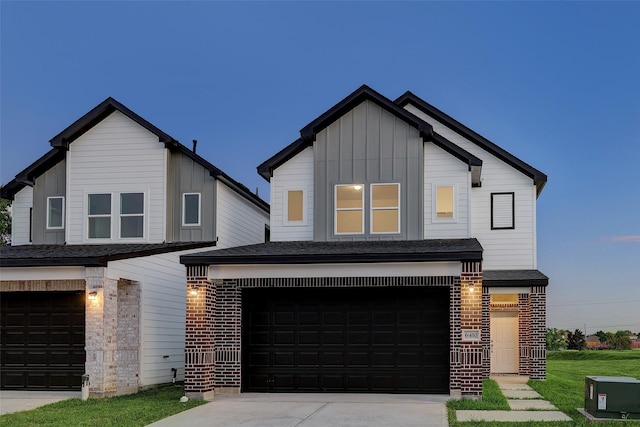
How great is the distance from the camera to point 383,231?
2008 cm

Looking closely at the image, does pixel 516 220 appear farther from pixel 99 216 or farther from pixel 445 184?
pixel 99 216

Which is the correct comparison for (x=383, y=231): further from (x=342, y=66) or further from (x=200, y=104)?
(x=200, y=104)

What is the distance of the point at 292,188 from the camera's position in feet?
68.0

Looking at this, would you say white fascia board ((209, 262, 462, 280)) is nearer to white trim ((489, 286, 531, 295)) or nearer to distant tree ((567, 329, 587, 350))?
white trim ((489, 286, 531, 295))

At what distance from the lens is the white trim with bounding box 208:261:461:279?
655 inches

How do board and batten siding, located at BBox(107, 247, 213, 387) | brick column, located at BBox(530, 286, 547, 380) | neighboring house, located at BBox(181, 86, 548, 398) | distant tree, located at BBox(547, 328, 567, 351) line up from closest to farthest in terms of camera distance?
1. neighboring house, located at BBox(181, 86, 548, 398)
2. board and batten siding, located at BBox(107, 247, 213, 387)
3. brick column, located at BBox(530, 286, 547, 380)
4. distant tree, located at BBox(547, 328, 567, 351)

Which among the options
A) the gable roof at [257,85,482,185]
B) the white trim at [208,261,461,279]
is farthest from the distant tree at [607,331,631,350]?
the white trim at [208,261,461,279]

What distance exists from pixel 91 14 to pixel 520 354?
19.3m

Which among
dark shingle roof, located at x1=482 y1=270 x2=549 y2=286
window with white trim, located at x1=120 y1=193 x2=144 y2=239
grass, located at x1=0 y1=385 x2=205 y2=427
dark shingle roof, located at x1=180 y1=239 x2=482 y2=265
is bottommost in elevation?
grass, located at x1=0 y1=385 x2=205 y2=427

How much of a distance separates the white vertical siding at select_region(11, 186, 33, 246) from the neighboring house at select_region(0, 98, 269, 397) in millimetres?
40

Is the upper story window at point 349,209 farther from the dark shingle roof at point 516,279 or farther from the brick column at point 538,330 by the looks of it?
the brick column at point 538,330

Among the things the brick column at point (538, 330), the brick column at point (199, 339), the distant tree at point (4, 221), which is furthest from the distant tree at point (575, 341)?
the brick column at point (199, 339)

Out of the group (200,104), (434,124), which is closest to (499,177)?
(434,124)

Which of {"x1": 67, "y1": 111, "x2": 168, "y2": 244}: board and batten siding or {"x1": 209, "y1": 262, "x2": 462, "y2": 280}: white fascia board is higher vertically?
{"x1": 67, "y1": 111, "x2": 168, "y2": 244}: board and batten siding
